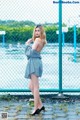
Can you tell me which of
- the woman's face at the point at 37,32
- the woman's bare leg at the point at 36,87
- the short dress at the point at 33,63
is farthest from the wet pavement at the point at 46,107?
the woman's face at the point at 37,32

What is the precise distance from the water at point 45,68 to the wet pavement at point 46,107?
2.49 ft

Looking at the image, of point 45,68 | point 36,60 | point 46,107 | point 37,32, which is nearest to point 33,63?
point 36,60

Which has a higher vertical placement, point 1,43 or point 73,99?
point 1,43

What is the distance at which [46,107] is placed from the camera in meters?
9.14

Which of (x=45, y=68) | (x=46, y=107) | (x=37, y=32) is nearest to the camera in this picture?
(x=37, y=32)

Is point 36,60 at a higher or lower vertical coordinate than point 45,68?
higher

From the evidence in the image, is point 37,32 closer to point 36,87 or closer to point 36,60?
point 36,60

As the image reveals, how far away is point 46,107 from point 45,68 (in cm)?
252

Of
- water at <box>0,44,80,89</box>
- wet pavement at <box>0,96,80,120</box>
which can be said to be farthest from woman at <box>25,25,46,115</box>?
water at <box>0,44,80,89</box>

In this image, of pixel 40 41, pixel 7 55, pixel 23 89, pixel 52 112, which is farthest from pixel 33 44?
pixel 7 55

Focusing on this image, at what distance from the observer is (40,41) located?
327 inches

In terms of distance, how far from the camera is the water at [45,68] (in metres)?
10.6

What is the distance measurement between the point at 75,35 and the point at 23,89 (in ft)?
5.51

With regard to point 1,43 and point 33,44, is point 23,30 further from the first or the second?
point 33,44
